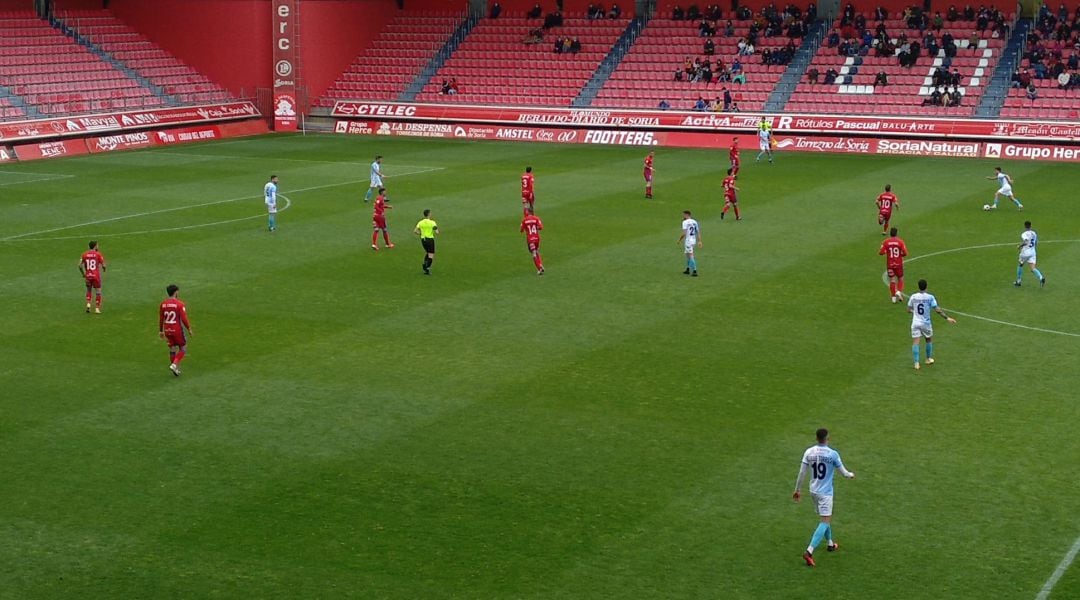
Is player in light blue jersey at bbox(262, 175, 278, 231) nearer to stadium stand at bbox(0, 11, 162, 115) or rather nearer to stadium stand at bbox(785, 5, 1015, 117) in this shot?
stadium stand at bbox(0, 11, 162, 115)

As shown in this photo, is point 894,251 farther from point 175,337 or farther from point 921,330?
point 175,337

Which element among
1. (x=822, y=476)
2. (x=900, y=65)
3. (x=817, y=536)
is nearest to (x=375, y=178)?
(x=822, y=476)

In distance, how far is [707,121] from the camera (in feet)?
194

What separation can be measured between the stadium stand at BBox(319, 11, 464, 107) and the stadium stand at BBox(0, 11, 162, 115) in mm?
10546

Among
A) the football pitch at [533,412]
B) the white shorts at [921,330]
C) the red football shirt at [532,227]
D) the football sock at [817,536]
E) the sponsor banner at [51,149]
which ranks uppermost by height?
the red football shirt at [532,227]

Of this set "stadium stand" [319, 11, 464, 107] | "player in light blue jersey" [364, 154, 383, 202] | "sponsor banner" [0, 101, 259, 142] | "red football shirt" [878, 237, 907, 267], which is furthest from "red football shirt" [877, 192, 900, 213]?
"stadium stand" [319, 11, 464, 107]

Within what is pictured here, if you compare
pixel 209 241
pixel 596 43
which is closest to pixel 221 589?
pixel 209 241

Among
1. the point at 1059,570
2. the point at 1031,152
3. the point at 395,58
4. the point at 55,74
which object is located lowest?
the point at 1059,570

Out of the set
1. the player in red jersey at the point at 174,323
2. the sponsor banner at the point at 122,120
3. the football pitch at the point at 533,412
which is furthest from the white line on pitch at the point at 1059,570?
the sponsor banner at the point at 122,120

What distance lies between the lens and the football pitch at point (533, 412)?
47.9 feet

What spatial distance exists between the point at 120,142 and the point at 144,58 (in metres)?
11.0

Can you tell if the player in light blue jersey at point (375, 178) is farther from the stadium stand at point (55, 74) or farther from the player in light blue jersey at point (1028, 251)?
the stadium stand at point (55, 74)

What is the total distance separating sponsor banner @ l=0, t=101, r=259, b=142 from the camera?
54.3m

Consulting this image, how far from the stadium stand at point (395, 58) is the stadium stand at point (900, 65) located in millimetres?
21454
